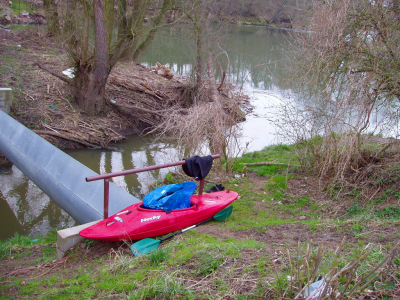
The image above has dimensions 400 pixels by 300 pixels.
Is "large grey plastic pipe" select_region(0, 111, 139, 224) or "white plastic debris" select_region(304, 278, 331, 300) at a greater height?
"large grey plastic pipe" select_region(0, 111, 139, 224)

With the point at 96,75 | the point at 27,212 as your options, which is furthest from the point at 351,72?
the point at 96,75

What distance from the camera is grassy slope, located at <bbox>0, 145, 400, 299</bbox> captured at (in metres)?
2.70

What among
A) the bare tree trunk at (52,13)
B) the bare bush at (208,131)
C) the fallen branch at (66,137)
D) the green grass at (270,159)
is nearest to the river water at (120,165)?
the fallen branch at (66,137)

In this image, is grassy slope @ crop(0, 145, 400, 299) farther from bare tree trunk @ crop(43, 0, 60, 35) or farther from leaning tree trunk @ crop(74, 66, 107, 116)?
bare tree trunk @ crop(43, 0, 60, 35)

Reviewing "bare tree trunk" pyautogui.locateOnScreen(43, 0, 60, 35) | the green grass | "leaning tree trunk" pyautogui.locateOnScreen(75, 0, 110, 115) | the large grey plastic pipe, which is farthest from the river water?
"bare tree trunk" pyautogui.locateOnScreen(43, 0, 60, 35)

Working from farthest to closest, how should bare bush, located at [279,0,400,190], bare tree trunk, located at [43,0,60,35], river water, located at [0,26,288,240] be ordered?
bare tree trunk, located at [43,0,60,35] → river water, located at [0,26,288,240] → bare bush, located at [279,0,400,190]

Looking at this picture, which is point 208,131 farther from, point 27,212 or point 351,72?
point 27,212

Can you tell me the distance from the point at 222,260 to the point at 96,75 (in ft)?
31.1

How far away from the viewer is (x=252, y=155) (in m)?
8.97

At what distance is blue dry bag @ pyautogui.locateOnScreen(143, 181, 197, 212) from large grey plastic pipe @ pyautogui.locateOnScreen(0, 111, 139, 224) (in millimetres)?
792

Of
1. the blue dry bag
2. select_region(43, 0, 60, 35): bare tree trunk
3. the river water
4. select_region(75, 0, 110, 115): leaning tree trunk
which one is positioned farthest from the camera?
select_region(43, 0, 60, 35): bare tree trunk

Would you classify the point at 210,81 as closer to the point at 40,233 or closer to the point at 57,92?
the point at 57,92

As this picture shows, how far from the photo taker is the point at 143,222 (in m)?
4.20

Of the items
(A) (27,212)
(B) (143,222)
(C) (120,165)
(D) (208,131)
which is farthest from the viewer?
(C) (120,165)
